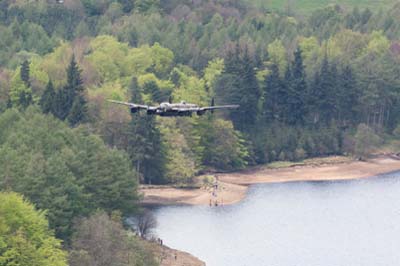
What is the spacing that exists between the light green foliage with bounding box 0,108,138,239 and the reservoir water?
394 inches

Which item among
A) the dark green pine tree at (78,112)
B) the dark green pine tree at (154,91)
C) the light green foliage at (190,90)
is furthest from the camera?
the light green foliage at (190,90)

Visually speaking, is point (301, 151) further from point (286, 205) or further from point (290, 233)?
point (290, 233)

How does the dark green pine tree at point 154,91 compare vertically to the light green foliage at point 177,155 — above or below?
above

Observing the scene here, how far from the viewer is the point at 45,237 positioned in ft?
373

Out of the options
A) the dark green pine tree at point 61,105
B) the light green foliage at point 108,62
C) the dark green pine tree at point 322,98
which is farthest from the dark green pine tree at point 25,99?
the dark green pine tree at point 322,98

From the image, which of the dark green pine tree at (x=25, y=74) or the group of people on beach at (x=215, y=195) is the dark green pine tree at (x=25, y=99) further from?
the group of people on beach at (x=215, y=195)

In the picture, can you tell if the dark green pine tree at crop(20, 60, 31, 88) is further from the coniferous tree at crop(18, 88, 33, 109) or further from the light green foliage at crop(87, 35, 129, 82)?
the light green foliage at crop(87, 35, 129, 82)

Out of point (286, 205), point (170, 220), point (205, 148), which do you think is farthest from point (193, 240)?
point (205, 148)

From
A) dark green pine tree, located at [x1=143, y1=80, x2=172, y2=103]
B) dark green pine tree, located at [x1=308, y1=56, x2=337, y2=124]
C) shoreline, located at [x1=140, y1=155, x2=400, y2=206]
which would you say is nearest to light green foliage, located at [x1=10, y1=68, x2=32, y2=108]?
dark green pine tree, located at [x1=143, y1=80, x2=172, y2=103]

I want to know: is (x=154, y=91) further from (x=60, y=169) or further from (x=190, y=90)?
(x=60, y=169)

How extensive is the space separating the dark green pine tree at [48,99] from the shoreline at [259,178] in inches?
480

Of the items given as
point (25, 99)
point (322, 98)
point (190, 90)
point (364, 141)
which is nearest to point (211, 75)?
point (190, 90)

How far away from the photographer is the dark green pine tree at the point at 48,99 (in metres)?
164

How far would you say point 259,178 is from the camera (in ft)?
584
